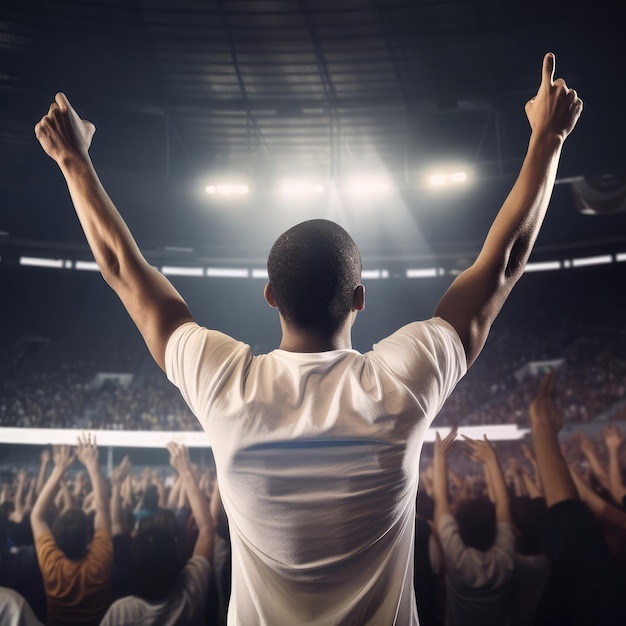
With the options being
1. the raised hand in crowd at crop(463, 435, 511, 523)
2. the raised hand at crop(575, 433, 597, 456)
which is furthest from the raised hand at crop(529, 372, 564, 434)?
the raised hand at crop(575, 433, 597, 456)

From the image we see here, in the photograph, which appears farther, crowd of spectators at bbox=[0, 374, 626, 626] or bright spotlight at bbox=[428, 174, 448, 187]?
bright spotlight at bbox=[428, 174, 448, 187]

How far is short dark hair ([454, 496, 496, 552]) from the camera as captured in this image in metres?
4.99

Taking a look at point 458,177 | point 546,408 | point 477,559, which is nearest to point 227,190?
point 458,177

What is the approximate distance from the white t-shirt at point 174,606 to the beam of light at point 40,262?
10.5m

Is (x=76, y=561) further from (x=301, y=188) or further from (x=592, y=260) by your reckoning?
(x=592, y=260)

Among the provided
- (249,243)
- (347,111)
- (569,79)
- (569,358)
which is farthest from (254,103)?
(569,358)

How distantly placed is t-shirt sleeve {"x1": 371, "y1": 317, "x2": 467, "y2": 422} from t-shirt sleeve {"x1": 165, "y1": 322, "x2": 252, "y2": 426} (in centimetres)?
25

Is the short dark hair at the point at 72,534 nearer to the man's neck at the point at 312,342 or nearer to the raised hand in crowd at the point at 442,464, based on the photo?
the raised hand in crowd at the point at 442,464

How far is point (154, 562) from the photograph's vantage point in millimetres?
4297

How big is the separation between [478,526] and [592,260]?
10316mm

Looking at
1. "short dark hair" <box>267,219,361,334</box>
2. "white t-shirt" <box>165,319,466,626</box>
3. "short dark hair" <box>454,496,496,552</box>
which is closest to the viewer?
"white t-shirt" <box>165,319,466,626</box>

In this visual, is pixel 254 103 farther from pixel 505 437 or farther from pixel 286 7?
pixel 505 437

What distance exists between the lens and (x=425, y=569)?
502 centimetres

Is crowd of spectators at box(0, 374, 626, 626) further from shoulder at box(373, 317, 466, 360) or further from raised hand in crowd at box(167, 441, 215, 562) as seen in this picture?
shoulder at box(373, 317, 466, 360)
